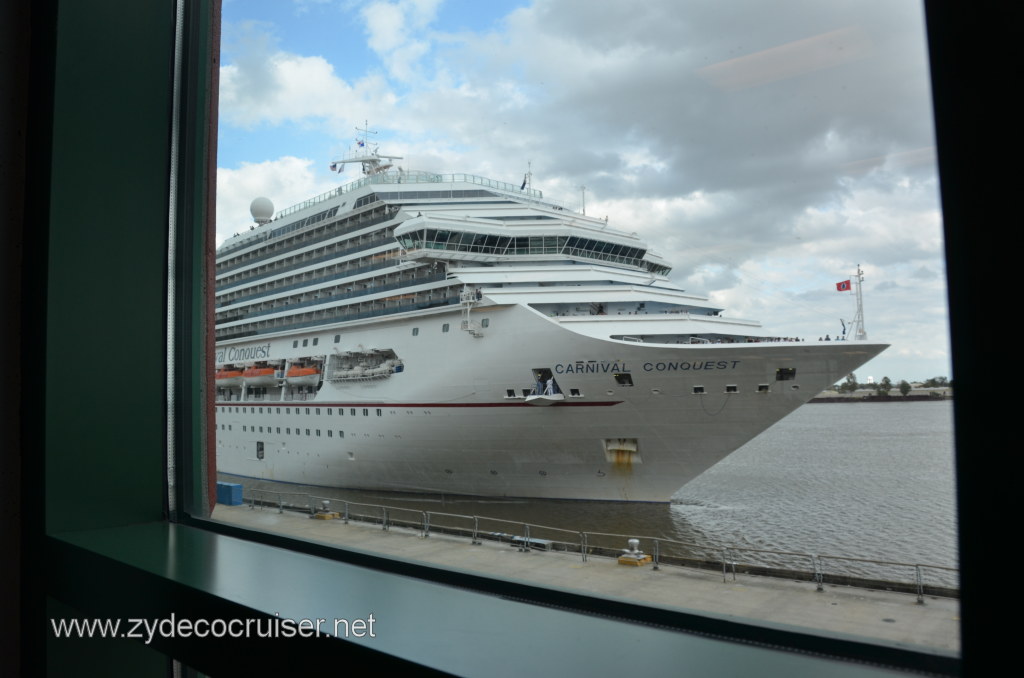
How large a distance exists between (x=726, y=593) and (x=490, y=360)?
6.85 meters

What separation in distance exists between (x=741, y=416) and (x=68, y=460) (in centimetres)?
714

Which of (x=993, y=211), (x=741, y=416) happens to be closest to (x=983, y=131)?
Result: (x=993, y=211)

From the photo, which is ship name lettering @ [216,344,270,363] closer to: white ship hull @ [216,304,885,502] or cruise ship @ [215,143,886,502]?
cruise ship @ [215,143,886,502]

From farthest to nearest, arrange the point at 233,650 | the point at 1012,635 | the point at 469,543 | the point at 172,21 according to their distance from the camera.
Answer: the point at 469,543
the point at 172,21
the point at 233,650
the point at 1012,635

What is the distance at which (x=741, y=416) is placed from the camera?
7.59 meters

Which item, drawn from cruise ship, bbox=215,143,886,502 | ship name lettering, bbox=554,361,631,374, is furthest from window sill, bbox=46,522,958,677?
ship name lettering, bbox=554,361,631,374

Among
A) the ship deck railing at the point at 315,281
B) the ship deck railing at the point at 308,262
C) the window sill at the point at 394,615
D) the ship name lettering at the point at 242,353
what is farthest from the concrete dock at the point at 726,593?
the ship name lettering at the point at 242,353

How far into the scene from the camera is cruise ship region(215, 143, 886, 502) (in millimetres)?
7609

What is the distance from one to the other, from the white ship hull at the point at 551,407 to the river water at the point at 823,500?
30cm

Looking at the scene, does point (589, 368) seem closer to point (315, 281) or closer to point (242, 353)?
point (315, 281)

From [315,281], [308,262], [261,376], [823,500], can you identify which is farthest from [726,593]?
[308,262]

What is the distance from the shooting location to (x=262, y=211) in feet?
45.2

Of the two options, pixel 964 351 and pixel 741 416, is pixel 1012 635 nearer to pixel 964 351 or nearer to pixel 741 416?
pixel 964 351

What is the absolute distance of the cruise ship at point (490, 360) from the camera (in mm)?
7609
